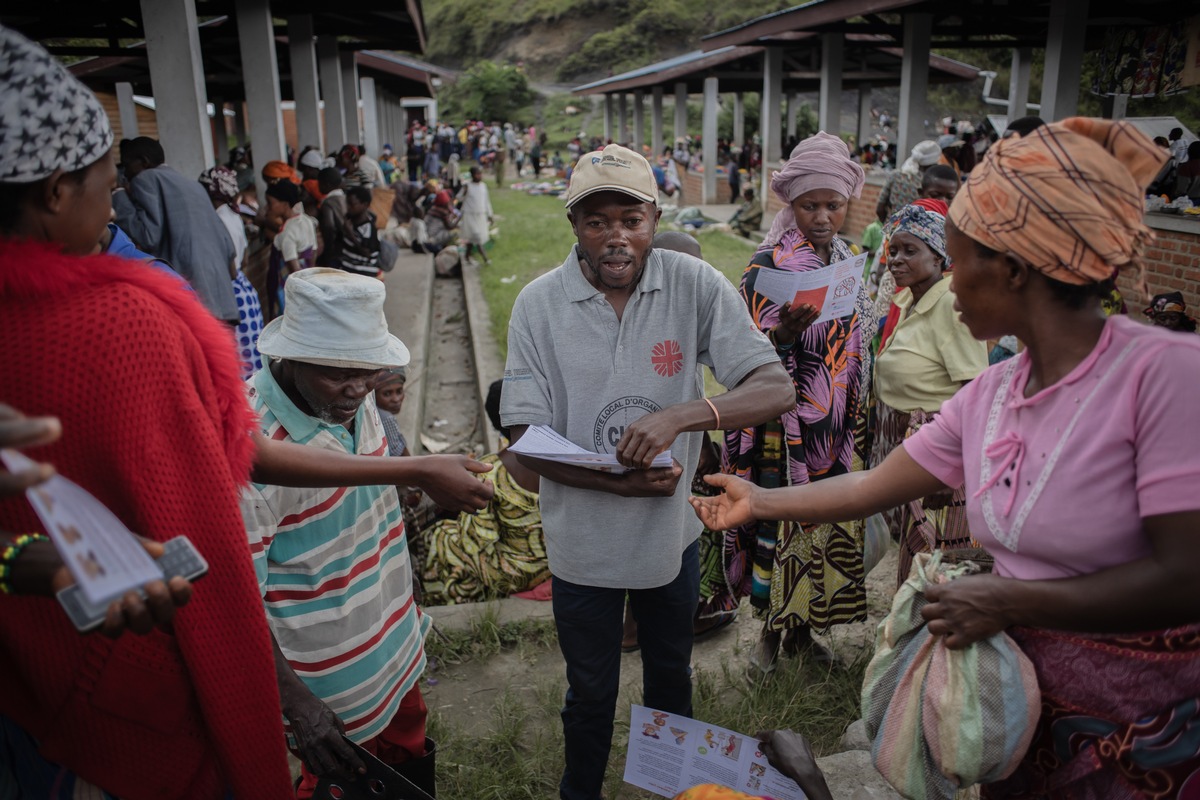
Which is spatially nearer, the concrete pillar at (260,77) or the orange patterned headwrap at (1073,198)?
the orange patterned headwrap at (1073,198)

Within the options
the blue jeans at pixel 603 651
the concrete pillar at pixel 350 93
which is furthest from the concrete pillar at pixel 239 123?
the blue jeans at pixel 603 651

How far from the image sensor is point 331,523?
7.48 feet

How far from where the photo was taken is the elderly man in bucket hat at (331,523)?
86.0 inches

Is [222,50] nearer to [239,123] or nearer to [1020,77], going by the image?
[239,123]

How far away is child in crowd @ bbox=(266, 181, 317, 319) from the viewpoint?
763 centimetres

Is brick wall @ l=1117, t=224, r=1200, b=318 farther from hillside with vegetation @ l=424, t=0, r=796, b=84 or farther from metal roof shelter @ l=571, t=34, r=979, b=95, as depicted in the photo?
hillside with vegetation @ l=424, t=0, r=796, b=84

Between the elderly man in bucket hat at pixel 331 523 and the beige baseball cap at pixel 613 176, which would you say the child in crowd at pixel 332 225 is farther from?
the beige baseball cap at pixel 613 176

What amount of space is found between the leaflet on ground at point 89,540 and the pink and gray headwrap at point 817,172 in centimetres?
281

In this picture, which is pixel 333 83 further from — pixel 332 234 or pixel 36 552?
pixel 36 552

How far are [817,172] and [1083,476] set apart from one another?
2.27 metres

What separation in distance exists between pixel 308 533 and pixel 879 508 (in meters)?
1.41

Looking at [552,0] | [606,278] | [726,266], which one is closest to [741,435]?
[606,278]

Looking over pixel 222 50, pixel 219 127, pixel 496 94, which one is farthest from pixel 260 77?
pixel 496 94

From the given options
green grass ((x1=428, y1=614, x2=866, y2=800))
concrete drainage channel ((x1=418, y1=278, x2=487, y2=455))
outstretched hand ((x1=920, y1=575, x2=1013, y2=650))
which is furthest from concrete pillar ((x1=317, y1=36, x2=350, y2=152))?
outstretched hand ((x1=920, y1=575, x2=1013, y2=650))
